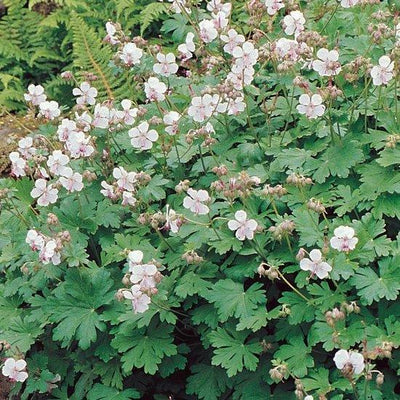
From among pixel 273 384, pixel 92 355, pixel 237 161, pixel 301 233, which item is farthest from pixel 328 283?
pixel 92 355

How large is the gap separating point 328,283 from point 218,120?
0.88m

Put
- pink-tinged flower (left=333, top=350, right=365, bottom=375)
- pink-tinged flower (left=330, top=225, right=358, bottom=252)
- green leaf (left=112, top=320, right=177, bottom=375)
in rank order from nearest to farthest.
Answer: pink-tinged flower (left=333, top=350, right=365, bottom=375) < pink-tinged flower (left=330, top=225, right=358, bottom=252) < green leaf (left=112, top=320, right=177, bottom=375)

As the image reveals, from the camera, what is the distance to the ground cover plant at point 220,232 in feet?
9.46

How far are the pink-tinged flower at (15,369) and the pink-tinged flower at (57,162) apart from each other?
2.56 feet

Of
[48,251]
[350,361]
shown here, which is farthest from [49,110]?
[350,361]

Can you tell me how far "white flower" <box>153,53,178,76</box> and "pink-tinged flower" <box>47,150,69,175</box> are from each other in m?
0.59

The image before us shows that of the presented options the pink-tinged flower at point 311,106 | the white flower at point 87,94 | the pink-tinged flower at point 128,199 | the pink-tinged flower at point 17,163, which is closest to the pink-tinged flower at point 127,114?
the white flower at point 87,94

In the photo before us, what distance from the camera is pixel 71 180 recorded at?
10.6 feet

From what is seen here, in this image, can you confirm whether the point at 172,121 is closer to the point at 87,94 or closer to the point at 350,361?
the point at 87,94

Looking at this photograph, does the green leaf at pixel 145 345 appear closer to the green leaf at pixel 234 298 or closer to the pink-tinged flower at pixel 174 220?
the green leaf at pixel 234 298

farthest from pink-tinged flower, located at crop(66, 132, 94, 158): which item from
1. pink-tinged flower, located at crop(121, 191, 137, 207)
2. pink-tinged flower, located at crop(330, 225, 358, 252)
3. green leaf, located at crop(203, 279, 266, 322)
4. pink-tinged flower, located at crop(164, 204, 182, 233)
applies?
pink-tinged flower, located at crop(330, 225, 358, 252)

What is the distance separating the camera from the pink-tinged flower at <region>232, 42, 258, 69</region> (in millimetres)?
3182

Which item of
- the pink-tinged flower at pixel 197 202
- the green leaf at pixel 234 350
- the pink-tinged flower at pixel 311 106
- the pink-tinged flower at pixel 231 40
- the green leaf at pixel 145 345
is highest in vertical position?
the pink-tinged flower at pixel 231 40

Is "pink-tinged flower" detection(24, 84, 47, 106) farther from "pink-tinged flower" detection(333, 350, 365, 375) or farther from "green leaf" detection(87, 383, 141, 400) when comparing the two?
"pink-tinged flower" detection(333, 350, 365, 375)
